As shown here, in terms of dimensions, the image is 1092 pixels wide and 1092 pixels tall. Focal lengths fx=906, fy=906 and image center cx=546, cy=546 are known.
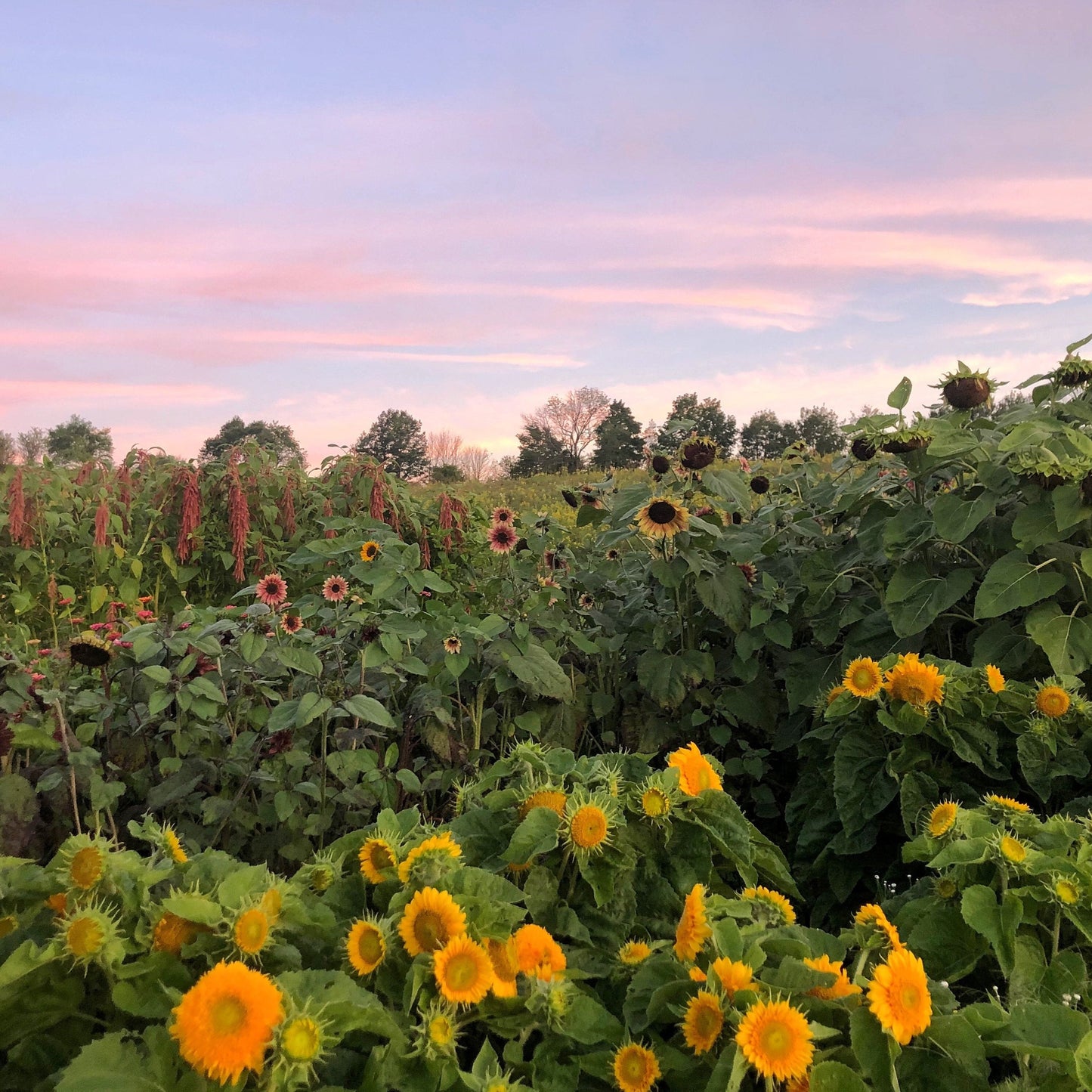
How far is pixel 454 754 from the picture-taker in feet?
9.21

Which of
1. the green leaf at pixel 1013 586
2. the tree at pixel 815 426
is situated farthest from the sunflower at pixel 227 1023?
the tree at pixel 815 426

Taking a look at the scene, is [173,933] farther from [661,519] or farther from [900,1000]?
[661,519]

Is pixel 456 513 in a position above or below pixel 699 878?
above

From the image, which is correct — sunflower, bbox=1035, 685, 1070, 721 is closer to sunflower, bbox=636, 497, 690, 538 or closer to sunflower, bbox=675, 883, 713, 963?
sunflower, bbox=636, 497, 690, 538

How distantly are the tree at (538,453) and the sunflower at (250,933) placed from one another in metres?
20.5

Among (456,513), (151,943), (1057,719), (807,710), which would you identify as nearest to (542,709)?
(807,710)

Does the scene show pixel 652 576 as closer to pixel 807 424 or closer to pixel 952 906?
pixel 952 906

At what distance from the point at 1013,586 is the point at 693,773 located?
1597mm

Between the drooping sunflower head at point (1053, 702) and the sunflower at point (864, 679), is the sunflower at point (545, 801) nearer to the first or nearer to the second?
the sunflower at point (864, 679)

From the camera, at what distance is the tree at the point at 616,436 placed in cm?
2388

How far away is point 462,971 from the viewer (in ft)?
3.27

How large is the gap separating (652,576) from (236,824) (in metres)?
1.91

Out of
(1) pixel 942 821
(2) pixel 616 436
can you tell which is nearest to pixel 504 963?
(1) pixel 942 821

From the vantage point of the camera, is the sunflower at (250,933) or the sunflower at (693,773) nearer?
the sunflower at (250,933)
